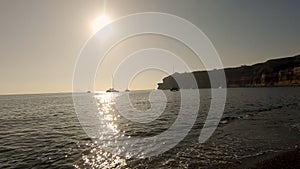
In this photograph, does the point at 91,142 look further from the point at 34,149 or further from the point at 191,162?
the point at 191,162

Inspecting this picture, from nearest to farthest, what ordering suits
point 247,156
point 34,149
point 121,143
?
point 247,156, point 34,149, point 121,143

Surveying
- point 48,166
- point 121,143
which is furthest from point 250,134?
point 48,166

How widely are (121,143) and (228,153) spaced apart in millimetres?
10588

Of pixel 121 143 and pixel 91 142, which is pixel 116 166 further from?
pixel 91 142

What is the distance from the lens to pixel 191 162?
1703cm

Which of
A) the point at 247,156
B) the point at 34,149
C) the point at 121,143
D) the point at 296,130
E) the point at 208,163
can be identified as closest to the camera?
the point at 208,163

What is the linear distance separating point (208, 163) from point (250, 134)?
11.6 meters

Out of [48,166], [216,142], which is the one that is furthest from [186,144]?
[48,166]

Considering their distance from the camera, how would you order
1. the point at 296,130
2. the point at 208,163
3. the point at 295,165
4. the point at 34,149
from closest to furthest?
1. the point at 295,165
2. the point at 208,163
3. the point at 34,149
4. the point at 296,130

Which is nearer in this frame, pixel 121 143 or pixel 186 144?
pixel 186 144

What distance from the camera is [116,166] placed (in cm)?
1705

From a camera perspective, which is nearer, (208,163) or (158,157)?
(208,163)

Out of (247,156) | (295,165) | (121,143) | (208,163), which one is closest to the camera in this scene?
(295,165)

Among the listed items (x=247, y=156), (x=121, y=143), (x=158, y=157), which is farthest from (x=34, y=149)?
(x=247, y=156)
